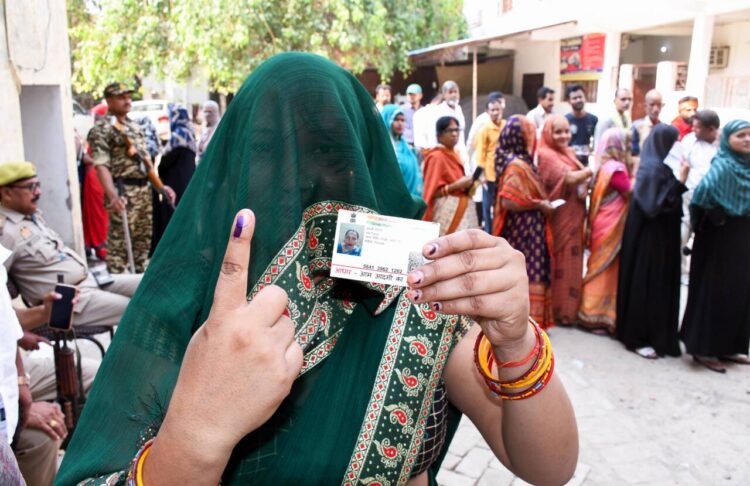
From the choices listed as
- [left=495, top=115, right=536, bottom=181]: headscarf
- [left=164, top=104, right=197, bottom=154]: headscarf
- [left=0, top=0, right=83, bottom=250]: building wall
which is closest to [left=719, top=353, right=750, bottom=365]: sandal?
[left=495, top=115, right=536, bottom=181]: headscarf

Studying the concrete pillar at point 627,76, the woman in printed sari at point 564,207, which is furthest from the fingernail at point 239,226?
the concrete pillar at point 627,76

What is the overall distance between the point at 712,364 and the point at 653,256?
0.86m

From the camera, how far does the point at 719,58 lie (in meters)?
9.60

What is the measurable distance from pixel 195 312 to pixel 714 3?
385 inches

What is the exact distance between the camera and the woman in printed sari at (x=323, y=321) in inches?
44.7

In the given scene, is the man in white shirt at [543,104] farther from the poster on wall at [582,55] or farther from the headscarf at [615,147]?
the poster on wall at [582,55]

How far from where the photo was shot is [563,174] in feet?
16.1

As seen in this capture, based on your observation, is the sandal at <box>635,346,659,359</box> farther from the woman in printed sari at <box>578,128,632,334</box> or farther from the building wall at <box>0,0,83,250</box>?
the building wall at <box>0,0,83,250</box>

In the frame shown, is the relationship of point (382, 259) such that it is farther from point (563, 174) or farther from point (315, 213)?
point (563, 174)

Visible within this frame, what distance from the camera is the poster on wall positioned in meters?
11.8

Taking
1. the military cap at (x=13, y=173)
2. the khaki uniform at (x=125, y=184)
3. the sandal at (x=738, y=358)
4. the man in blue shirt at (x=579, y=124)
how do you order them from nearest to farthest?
the military cap at (x=13, y=173) < the sandal at (x=738, y=358) < the khaki uniform at (x=125, y=184) < the man in blue shirt at (x=579, y=124)

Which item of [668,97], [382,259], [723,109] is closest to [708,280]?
[382,259]

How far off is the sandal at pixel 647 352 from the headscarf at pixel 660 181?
1.03 meters

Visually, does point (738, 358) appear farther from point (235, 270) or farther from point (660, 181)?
point (235, 270)
